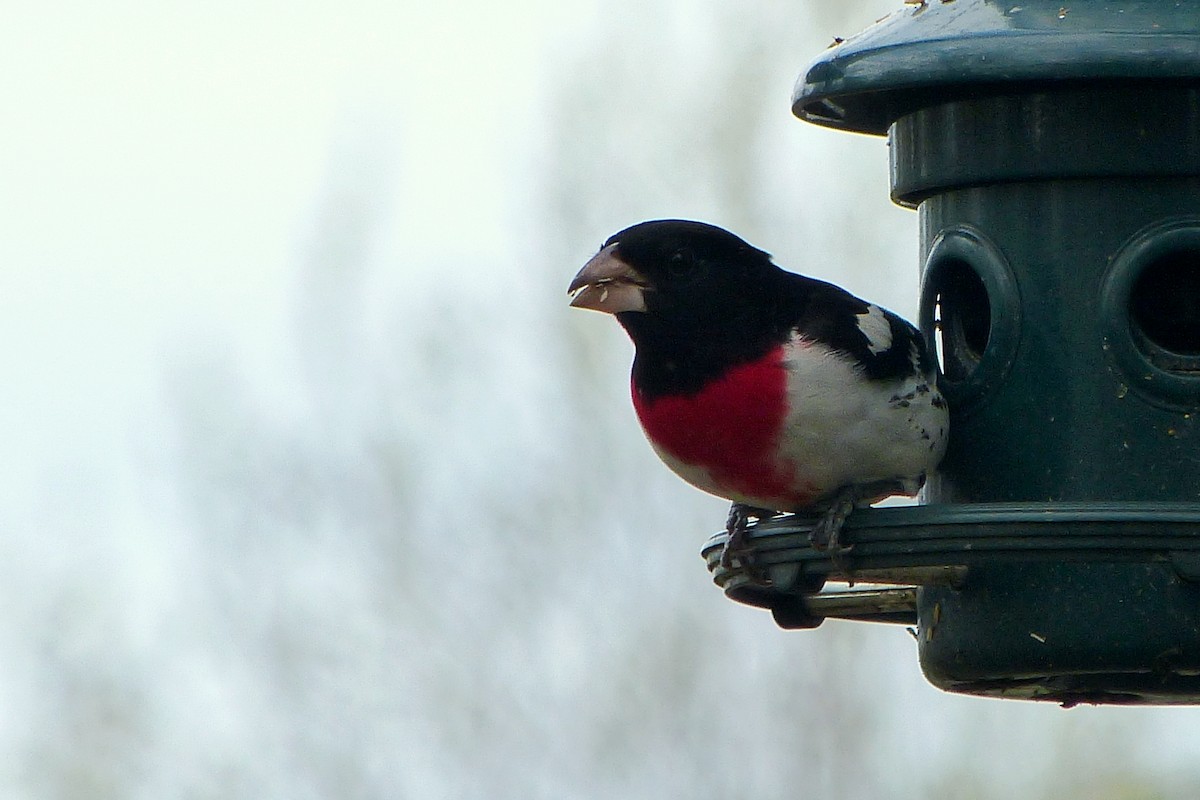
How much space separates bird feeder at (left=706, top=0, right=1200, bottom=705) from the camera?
152 inches

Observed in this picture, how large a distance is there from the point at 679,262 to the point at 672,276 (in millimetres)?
36

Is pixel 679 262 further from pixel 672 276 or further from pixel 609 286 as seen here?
pixel 609 286

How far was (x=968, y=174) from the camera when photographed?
4.25 metres

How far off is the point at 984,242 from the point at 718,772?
6603 millimetres

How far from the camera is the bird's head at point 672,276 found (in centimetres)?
420

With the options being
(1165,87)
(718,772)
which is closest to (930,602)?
(1165,87)

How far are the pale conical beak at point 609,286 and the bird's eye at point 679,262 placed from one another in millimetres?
68

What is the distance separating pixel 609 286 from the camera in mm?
4199

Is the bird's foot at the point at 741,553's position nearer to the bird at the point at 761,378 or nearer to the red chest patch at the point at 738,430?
the bird at the point at 761,378

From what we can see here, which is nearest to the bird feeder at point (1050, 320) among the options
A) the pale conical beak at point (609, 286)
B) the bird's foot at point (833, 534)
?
the bird's foot at point (833, 534)

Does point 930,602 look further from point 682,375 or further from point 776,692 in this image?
point 776,692

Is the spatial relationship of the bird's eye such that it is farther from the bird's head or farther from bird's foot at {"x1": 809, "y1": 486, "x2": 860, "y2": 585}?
bird's foot at {"x1": 809, "y1": 486, "x2": 860, "y2": 585}

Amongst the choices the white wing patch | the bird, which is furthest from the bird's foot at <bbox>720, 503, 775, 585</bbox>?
the white wing patch

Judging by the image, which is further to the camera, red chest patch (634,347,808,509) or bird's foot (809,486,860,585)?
red chest patch (634,347,808,509)
